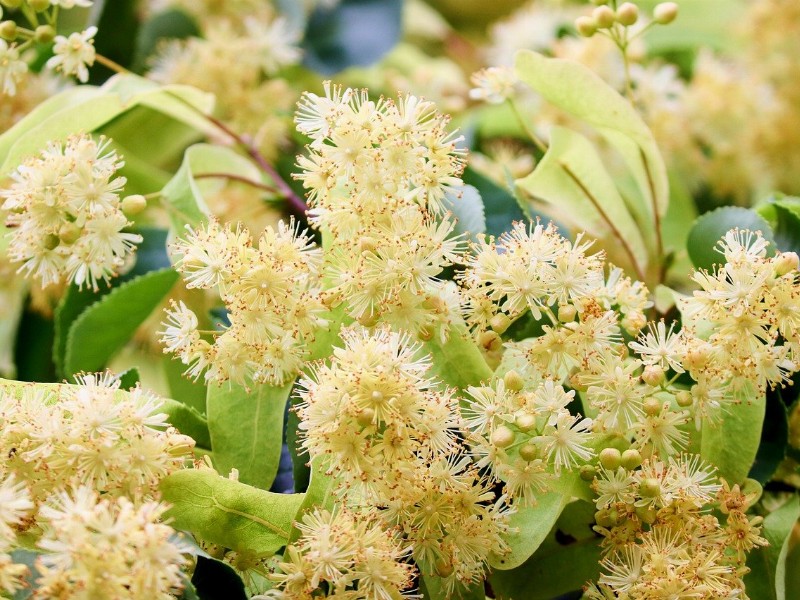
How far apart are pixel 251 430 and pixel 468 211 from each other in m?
0.26

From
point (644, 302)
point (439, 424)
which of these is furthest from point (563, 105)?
point (439, 424)

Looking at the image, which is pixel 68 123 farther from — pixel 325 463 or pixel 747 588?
pixel 747 588

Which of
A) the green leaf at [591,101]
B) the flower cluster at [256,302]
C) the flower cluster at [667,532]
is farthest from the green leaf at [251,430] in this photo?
the green leaf at [591,101]

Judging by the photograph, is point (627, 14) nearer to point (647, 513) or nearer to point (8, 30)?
point (647, 513)

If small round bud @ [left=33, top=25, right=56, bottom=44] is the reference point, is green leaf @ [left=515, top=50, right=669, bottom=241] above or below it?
below

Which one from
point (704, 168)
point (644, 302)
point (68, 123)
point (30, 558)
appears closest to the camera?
point (30, 558)

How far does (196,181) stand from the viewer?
2.87ft

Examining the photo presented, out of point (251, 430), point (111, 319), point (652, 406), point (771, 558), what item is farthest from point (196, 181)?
point (771, 558)

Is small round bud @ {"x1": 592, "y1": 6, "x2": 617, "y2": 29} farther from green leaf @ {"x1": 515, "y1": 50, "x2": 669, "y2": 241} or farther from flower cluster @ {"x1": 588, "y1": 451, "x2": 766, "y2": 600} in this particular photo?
flower cluster @ {"x1": 588, "y1": 451, "x2": 766, "y2": 600}

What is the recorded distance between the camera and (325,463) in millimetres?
564

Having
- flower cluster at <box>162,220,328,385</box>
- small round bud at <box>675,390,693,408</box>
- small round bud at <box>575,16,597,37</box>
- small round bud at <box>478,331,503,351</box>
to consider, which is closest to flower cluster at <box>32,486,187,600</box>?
flower cluster at <box>162,220,328,385</box>

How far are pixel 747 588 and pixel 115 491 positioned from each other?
0.51m

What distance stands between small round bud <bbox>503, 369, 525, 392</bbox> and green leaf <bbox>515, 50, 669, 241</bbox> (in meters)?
0.31

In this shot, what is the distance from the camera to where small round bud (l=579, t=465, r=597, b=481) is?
1.97 ft
